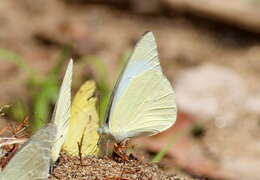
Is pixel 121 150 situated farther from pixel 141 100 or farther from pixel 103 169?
pixel 141 100

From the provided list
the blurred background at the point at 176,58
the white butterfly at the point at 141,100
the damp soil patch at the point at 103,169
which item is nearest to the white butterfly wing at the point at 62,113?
the damp soil patch at the point at 103,169

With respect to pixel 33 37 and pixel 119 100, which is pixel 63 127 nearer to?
pixel 119 100

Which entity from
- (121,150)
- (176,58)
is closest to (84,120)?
(121,150)

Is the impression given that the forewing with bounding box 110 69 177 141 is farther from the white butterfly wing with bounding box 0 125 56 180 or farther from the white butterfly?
the white butterfly wing with bounding box 0 125 56 180

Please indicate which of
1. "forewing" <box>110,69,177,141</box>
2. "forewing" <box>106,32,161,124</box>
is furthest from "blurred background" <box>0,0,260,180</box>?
"forewing" <box>106,32,161,124</box>

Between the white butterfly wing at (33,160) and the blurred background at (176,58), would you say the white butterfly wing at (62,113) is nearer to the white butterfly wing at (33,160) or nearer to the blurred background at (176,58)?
the white butterfly wing at (33,160)

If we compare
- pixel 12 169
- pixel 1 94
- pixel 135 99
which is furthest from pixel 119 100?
pixel 1 94
